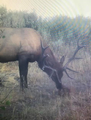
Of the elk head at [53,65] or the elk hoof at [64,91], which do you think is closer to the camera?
the elk hoof at [64,91]

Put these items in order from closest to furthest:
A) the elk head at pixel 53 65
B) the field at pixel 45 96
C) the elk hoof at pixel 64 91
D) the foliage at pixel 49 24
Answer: the field at pixel 45 96 < the elk hoof at pixel 64 91 < the elk head at pixel 53 65 < the foliage at pixel 49 24

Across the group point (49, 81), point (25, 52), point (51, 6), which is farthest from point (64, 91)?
point (51, 6)

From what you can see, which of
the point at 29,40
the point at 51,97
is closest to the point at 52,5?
the point at 29,40

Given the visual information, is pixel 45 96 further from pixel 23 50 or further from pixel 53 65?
pixel 23 50

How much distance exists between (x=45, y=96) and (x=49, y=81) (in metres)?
0.48

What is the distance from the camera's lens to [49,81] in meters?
3.07

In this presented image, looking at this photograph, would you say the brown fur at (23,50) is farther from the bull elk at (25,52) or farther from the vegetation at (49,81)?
the vegetation at (49,81)

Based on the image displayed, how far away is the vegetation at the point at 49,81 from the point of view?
2.01 meters

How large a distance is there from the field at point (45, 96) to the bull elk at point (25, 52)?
0.74ft

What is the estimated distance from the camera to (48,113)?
6.58 feet

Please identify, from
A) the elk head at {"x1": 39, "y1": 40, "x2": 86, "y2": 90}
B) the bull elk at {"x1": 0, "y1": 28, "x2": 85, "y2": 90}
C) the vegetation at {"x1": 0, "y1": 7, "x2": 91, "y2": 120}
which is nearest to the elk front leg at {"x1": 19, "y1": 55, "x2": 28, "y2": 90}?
the bull elk at {"x1": 0, "y1": 28, "x2": 85, "y2": 90}

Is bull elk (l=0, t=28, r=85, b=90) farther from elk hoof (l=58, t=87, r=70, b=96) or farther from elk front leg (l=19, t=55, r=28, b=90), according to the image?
elk hoof (l=58, t=87, r=70, b=96)

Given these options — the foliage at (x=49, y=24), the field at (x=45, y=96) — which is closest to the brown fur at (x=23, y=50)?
the field at (x=45, y=96)

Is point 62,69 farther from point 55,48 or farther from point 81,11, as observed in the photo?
point 81,11
